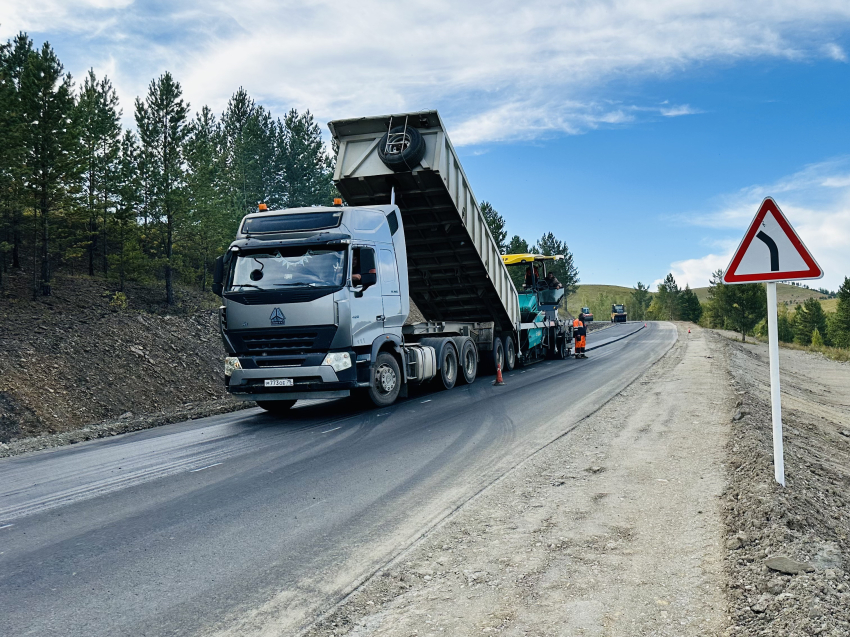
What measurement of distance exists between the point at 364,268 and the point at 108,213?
86.6ft

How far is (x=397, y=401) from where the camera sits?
1241cm

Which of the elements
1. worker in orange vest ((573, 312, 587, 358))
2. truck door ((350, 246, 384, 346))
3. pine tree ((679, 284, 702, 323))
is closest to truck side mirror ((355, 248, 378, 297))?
truck door ((350, 246, 384, 346))

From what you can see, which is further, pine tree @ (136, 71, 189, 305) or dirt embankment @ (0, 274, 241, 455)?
pine tree @ (136, 71, 189, 305)

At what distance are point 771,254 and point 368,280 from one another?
651 cm

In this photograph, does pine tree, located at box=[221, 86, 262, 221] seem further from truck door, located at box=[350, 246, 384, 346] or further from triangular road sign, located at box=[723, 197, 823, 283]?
triangular road sign, located at box=[723, 197, 823, 283]

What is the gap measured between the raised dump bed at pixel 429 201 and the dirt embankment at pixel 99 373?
5262 millimetres

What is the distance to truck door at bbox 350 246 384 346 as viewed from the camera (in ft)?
33.4

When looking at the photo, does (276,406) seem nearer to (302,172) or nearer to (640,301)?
(302,172)

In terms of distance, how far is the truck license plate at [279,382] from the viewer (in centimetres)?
999

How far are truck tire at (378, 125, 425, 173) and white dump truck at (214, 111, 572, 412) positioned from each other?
0.02 m

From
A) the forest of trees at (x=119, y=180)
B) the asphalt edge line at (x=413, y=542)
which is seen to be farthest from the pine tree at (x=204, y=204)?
the asphalt edge line at (x=413, y=542)

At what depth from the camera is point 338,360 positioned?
1000 centimetres

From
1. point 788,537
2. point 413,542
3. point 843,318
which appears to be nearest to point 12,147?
point 413,542

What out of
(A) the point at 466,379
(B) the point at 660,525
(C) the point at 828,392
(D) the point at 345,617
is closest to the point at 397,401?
(A) the point at 466,379
